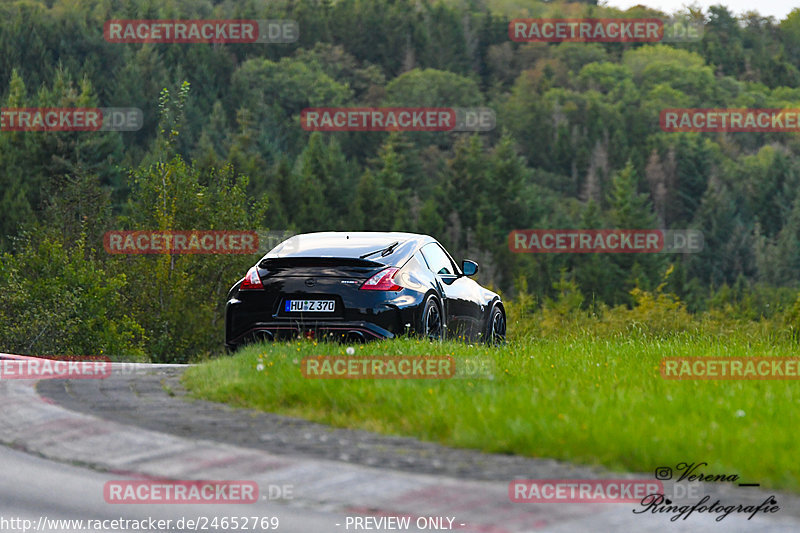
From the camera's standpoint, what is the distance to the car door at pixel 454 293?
13914mm

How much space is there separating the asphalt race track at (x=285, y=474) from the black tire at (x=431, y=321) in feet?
13.3

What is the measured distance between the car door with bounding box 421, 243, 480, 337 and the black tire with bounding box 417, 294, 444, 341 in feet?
0.97

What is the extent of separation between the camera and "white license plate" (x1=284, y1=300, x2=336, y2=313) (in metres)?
12.4

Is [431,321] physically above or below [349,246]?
below

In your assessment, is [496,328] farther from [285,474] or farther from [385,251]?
[285,474]

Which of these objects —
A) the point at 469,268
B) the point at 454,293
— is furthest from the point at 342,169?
the point at 454,293

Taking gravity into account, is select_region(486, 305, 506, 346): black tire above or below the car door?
below

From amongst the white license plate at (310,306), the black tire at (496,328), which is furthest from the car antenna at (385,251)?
the black tire at (496,328)

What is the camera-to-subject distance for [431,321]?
1332 centimetres

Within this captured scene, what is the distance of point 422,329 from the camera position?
42.6 ft

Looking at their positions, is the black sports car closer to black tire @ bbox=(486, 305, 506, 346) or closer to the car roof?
the car roof

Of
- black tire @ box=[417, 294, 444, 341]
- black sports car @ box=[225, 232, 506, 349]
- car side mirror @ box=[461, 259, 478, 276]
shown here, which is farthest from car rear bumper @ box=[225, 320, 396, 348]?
car side mirror @ box=[461, 259, 478, 276]

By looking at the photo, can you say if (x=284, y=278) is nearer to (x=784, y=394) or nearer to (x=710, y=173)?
(x=784, y=394)

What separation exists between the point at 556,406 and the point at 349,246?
5.06 meters
